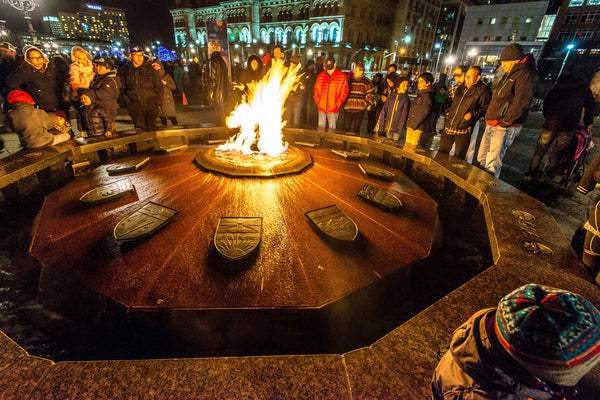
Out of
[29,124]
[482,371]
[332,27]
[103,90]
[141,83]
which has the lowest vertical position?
[482,371]

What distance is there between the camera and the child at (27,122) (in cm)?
366

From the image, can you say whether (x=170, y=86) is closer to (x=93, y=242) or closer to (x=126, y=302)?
(x=93, y=242)

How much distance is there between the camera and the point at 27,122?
3721 mm

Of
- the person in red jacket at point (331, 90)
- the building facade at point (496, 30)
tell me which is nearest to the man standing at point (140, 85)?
the person in red jacket at point (331, 90)

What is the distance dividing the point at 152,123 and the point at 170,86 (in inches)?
60.8

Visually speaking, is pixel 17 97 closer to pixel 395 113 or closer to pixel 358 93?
pixel 358 93

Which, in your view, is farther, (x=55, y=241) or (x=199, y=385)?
(x=55, y=241)

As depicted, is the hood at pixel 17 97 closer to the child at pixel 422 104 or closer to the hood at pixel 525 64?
the child at pixel 422 104

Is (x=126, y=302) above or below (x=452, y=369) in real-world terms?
below

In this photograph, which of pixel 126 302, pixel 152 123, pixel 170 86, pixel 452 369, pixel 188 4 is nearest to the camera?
pixel 452 369

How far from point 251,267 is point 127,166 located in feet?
9.34

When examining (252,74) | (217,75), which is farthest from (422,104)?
(217,75)

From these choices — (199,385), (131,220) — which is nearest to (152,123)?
(131,220)

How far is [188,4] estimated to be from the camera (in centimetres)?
6519
